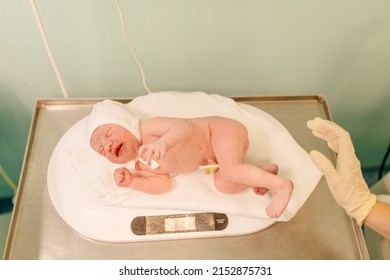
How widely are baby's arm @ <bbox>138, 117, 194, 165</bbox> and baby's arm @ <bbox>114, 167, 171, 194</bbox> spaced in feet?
0.36

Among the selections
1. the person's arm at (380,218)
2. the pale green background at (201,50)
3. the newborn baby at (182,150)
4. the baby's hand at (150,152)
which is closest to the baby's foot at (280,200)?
the newborn baby at (182,150)

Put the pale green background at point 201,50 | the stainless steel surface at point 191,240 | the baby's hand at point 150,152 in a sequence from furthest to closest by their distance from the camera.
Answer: the pale green background at point 201,50 → the stainless steel surface at point 191,240 → the baby's hand at point 150,152

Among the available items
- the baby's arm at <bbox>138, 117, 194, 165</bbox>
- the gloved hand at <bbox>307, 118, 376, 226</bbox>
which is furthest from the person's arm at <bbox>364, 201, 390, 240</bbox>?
the baby's arm at <bbox>138, 117, 194, 165</bbox>

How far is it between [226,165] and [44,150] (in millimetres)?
524

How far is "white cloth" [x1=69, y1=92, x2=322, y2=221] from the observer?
99 centimetres

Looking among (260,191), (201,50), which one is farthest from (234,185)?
(201,50)

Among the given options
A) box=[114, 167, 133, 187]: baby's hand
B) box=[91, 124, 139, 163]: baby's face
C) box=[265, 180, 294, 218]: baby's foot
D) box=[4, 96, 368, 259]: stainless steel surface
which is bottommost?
box=[4, 96, 368, 259]: stainless steel surface

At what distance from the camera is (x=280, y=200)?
927mm

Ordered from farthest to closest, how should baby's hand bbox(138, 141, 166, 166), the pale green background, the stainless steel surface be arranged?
the pale green background, the stainless steel surface, baby's hand bbox(138, 141, 166, 166)

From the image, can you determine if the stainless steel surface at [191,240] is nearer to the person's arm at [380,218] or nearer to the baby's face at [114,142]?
the person's arm at [380,218]

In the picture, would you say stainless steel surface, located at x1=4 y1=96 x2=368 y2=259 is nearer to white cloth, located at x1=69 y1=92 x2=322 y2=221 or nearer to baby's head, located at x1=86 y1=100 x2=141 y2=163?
white cloth, located at x1=69 y1=92 x2=322 y2=221

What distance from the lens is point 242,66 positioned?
123cm

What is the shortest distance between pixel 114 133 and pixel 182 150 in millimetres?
172

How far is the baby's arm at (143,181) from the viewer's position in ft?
3.24
